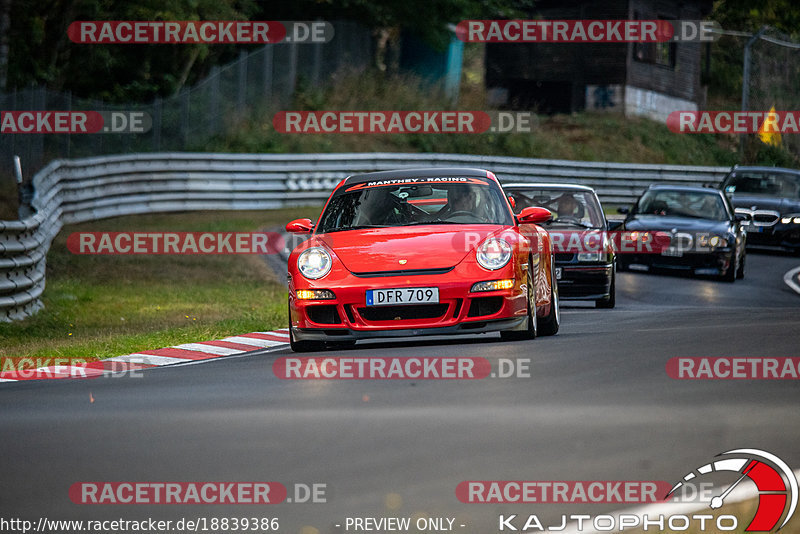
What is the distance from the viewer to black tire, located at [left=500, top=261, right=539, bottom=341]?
10.8 meters

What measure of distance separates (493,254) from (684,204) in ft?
40.6

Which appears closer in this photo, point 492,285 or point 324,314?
point 492,285

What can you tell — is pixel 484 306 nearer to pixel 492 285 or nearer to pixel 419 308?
pixel 492 285

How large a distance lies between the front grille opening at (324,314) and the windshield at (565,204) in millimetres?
7053

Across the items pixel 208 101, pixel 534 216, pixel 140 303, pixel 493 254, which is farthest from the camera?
pixel 208 101

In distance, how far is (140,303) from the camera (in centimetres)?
1708

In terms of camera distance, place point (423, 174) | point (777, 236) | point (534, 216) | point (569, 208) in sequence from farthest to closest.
Answer: point (777, 236)
point (569, 208)
point (423, 174)
point (534, 216)

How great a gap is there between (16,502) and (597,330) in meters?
7.51

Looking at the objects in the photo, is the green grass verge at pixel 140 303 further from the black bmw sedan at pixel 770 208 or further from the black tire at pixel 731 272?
the black bmw sedan at pixel 770 208

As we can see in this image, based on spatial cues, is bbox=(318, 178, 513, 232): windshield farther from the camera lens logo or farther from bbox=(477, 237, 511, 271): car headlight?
the camera lens logo

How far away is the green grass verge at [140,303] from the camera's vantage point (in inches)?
509

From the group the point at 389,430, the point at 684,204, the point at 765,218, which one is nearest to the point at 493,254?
the point at 389,430

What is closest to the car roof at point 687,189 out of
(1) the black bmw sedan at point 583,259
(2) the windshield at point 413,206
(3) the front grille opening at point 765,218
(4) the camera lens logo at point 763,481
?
(3) the front grille opening at point 765,218

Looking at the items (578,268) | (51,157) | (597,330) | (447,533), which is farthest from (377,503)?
(51,157)
